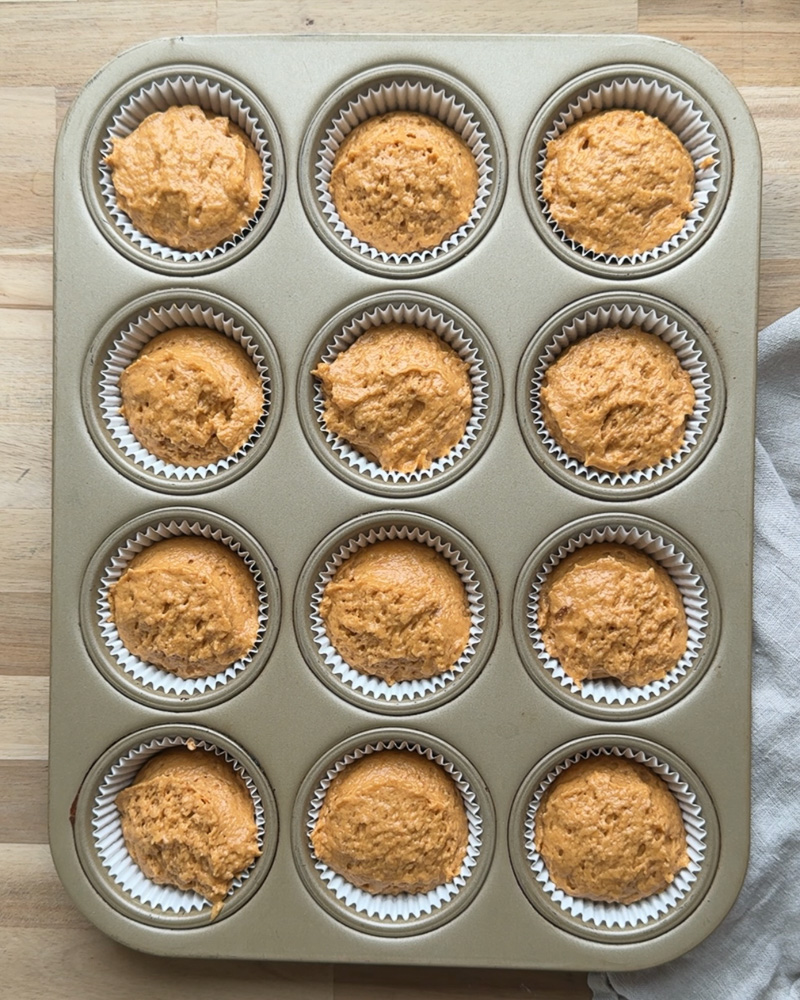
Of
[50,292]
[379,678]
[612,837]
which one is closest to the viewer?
[612,837]

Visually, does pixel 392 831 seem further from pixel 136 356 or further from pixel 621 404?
pixel 136 356

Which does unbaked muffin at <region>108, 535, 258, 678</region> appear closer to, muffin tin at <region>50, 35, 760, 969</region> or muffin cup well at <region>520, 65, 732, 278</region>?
muffin tin at <region>50, 35, 760, 969</region>

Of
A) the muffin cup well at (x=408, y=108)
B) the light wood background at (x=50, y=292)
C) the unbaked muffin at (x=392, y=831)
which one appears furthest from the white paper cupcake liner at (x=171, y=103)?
the unbaked muffin at (x=392, y=831)

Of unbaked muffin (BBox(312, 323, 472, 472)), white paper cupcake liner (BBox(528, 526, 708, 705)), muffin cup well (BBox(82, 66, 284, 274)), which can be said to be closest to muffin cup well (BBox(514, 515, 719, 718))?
white paper cupcake liner (BBox(528, 526, 708, 705))

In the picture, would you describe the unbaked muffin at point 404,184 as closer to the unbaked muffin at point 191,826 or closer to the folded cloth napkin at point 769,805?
the folded cloth napkin at point 769,805

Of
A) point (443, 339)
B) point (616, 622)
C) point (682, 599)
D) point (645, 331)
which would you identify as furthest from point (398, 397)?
point (682, 599)

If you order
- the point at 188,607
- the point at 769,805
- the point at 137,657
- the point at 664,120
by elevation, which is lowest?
the point at 769,805

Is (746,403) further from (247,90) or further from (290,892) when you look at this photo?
(290,892)
